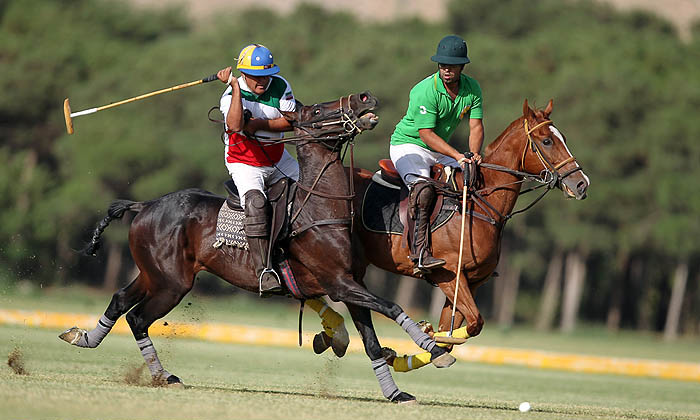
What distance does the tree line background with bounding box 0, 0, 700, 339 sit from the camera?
40.0 metres

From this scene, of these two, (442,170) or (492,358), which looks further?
(492,358)

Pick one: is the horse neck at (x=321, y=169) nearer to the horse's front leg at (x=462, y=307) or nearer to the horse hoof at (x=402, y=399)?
the horse's front leg at (x=462, y=307)

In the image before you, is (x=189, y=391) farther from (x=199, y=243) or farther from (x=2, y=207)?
(x=2, y=207)

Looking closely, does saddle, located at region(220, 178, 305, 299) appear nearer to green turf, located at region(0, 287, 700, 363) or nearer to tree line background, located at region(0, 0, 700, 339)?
green turf, located at region(0, 287, 700, 363)

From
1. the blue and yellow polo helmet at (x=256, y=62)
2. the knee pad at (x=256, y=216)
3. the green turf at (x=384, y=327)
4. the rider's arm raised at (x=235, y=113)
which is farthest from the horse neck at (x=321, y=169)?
the green turf at (x=384, y=327)

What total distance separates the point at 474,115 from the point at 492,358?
40.8ft

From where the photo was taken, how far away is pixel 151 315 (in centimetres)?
1031

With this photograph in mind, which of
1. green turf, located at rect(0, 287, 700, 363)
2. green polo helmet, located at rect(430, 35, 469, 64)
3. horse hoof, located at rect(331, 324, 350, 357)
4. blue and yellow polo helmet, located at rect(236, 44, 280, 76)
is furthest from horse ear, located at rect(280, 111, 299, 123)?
green turf, located at rect(0, 287, 700, 363)

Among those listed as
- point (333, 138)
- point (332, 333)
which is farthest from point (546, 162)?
point (332, 333)

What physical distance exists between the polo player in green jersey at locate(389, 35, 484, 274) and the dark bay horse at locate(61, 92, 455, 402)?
0.73 meters

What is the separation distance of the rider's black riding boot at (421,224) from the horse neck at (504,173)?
68cm

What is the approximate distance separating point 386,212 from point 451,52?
5.62 ft

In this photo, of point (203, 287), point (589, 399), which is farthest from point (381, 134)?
point (589, 399)

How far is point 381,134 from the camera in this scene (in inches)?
1560
